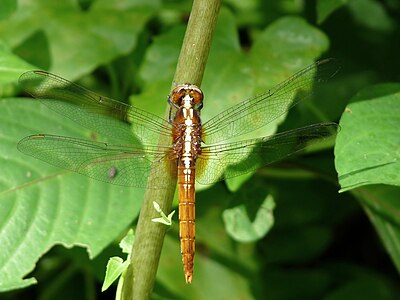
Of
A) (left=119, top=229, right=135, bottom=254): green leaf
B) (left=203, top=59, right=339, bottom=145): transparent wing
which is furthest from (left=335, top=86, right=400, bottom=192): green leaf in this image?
(left=119, top=229, right=135, bottom=254): green leaf

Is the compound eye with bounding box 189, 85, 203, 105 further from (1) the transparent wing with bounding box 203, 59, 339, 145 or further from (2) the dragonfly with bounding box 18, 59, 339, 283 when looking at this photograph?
(1) the transparent wing with bounding box 203, 59, 339, 145

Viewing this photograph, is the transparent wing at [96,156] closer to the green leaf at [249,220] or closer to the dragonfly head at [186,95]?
the dragonfly head at [186,95]

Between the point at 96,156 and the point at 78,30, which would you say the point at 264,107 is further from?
the point at 78,30

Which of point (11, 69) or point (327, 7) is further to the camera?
point (327, 7)

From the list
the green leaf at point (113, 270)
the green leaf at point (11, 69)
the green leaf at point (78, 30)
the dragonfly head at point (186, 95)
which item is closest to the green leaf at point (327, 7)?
the dragonfly head at point (186, 95)

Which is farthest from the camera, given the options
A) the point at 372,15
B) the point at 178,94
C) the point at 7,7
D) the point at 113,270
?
the point at 372,15

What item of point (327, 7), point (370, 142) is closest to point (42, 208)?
point (370, 142)

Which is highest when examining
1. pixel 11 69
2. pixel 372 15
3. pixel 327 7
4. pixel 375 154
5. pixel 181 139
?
pixel 372 15
